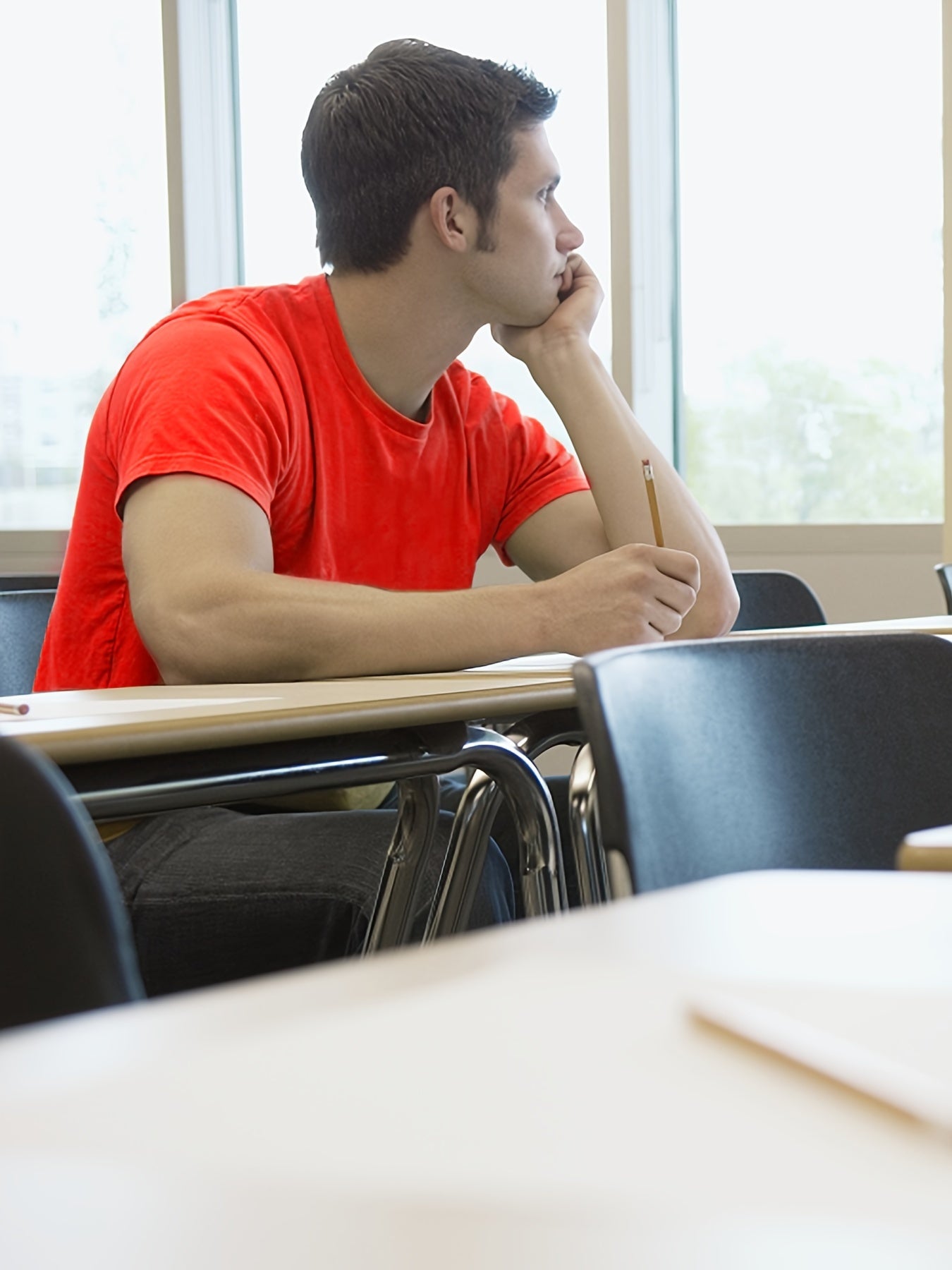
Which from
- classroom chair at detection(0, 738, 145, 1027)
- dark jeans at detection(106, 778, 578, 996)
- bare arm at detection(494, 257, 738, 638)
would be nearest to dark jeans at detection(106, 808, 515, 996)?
dark jeans at detection(106, 778, 578, 996)

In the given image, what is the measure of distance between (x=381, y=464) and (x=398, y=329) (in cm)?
19

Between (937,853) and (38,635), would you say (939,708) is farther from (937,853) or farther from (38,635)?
(38,635)

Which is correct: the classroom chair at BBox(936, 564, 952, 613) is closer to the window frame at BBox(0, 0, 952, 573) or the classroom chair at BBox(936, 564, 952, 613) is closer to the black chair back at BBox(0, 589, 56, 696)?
the window frame at BBox(0, 0, 952, 573)

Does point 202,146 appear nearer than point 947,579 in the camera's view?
No

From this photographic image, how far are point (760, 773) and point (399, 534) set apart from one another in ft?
3.15

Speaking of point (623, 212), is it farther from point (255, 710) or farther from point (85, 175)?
point (255, 710)

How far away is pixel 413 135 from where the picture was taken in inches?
76.9

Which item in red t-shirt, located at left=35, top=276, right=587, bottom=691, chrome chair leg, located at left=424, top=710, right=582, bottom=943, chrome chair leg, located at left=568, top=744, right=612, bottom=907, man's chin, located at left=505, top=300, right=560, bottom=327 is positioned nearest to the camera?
chrome chair leg, located at left=568, top=744, right=612, bottom=907

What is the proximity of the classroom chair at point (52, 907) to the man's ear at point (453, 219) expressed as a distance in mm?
1460

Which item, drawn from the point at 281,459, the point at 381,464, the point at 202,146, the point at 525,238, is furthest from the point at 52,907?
the point at 202,146

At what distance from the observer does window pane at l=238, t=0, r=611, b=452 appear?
407 cm

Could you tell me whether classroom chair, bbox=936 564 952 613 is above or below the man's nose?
below

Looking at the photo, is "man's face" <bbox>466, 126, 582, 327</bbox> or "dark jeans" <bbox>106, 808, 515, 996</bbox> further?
"man's face" <bbox>466, 126, 582, 327</bbox>

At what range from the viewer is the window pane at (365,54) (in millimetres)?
4074
